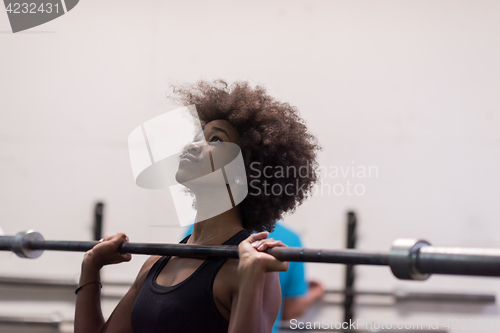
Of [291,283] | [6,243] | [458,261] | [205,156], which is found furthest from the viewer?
[291,283]

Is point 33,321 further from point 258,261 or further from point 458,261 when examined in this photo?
point 458,261

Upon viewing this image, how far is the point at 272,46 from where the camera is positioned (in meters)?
2.24

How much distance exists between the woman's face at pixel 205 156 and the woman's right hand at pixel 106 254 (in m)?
0.20

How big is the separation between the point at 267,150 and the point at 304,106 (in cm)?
128

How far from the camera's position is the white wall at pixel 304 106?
208cm

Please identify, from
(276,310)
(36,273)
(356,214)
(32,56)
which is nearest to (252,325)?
(276,310)

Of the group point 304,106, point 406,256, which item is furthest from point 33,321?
point 406,256

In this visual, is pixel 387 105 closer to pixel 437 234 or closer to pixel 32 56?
pixel 437 234

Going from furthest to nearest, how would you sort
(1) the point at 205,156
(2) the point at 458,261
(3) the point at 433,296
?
(3) the point at 433,296 → (1) the point at 205,156 → (2) the point at 458,261

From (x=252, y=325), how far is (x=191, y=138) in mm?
538

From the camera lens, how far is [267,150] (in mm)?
950

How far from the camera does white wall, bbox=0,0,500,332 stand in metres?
2.08

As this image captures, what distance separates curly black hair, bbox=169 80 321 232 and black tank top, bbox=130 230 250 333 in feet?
0.63

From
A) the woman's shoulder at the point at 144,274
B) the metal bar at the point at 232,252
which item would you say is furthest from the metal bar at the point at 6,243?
the woman's shoulder at the point at 144,274
